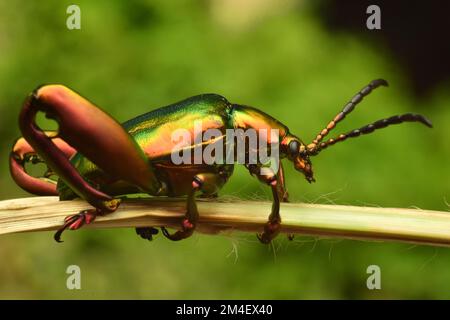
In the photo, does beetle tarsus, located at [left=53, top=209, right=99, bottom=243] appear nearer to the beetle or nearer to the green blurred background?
the beetle

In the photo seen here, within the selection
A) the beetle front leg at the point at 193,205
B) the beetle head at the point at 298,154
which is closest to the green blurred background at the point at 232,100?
the beetle head at the point at 298,154

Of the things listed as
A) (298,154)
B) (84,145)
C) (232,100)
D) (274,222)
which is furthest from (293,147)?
(232,100)

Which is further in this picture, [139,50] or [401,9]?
Result: [401,9]

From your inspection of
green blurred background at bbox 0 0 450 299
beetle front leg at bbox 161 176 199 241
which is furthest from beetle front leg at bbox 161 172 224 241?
green blurred background at bbox 0 0 450 299

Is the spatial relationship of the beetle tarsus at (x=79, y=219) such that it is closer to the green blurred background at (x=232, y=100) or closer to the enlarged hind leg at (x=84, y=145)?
the enlarged hind leg at (x=84, y=145)

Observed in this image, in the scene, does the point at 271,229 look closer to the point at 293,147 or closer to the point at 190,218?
the point at 190,218

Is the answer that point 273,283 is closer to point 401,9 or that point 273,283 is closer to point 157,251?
point 157,251

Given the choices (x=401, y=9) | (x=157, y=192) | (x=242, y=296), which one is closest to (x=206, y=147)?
(x=157, y=192)
